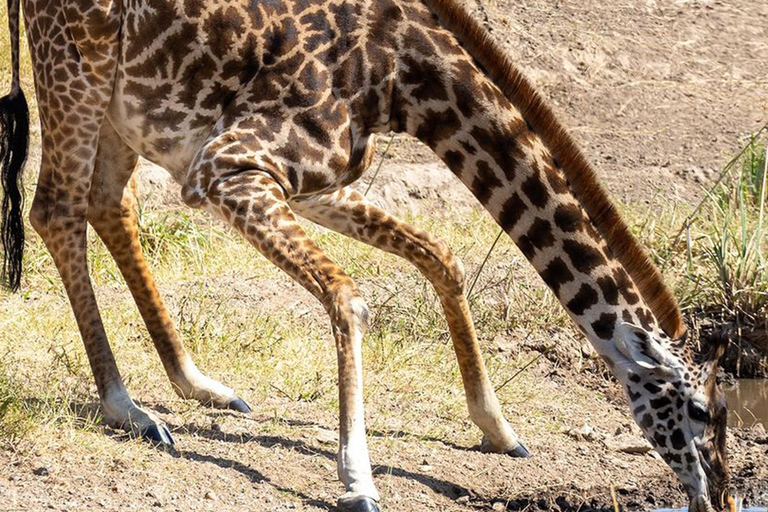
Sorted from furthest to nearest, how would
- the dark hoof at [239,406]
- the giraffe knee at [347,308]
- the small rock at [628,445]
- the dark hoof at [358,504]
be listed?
the small rock at [628,445] → the dark hoof at [239,406] → the giraffe knee at [347,308] → the dark hoof at [358,504]

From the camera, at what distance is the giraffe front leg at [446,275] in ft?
20.6

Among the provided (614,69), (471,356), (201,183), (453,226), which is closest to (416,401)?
(471,356)

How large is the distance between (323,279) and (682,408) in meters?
1.54

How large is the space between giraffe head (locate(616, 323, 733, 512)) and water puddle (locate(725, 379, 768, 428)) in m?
1.96

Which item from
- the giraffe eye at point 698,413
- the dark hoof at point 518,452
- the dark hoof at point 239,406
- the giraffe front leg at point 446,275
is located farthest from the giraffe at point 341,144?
the dark hoof at point 518,452

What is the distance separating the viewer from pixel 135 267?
6.45 m

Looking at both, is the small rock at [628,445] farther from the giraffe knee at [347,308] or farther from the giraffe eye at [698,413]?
the giraffe knee at [347,308]

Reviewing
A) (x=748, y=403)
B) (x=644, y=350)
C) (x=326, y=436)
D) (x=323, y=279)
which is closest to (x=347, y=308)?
(x=323, y=279)

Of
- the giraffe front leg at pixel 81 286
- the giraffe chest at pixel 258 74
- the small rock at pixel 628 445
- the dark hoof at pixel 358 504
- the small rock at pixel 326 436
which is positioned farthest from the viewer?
the small rock at pixel 628 445

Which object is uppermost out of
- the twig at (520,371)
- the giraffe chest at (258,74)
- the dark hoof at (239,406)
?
the giraffe chest at (258,74)

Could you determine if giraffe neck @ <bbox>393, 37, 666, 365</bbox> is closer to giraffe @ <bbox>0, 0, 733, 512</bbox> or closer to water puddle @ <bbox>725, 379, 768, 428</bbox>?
giraffe @ <bbox>0, 0, 733, 512</bbox>

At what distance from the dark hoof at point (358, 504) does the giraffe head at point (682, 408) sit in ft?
3.88

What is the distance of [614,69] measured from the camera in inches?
449

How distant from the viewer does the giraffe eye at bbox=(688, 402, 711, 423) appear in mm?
5410
